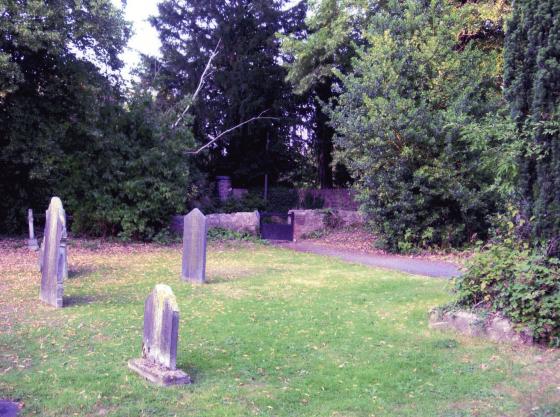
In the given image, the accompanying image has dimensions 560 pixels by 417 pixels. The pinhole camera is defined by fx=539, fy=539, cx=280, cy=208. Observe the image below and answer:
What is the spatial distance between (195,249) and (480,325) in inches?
234

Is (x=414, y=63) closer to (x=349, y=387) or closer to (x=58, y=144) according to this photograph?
(x=58, y=144)

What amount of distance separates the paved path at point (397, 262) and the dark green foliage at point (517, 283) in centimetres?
421

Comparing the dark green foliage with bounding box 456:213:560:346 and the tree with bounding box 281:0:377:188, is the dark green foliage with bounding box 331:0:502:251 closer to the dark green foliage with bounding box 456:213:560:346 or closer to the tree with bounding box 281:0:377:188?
the tree with bounding box 281:0:377:188

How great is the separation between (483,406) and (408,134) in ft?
37.9

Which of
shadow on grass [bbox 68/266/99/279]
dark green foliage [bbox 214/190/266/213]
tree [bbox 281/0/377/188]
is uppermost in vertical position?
tree [bbox 281/0/377/188]

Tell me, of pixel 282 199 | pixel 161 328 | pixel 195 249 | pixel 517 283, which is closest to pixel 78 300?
pixel 195 249

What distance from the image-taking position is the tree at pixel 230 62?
29.8 m

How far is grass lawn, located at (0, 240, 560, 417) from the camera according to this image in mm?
4676

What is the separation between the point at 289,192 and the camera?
32.0 m

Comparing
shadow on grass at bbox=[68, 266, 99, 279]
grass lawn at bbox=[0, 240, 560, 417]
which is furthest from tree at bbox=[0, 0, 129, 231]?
grass lawn at bbox=[0, 240, 560, 417]

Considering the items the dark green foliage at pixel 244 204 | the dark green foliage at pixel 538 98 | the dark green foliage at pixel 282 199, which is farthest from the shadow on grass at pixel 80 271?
the dark green foliage at pixel 282 199

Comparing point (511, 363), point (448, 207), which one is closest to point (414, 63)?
point (448, 207)

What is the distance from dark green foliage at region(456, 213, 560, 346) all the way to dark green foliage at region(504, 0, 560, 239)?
0.37 m

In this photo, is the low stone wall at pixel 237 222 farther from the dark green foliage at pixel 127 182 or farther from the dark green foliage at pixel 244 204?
the dark green foliage at pixel 244 204
